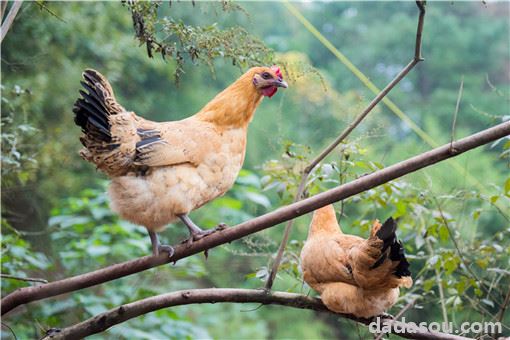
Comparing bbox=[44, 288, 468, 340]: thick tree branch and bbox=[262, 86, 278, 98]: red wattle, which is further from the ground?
bbox=[262, 86, 278, 98]: red wattle

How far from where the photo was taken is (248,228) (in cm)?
152

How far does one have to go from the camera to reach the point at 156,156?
1.81 meters

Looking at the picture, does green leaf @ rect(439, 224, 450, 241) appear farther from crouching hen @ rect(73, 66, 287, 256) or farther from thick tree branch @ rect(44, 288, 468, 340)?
crouching hen @ rect(73, 66, 287, 256)

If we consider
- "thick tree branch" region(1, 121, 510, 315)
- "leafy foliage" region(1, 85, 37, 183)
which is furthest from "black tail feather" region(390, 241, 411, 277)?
"leafy foliage" region(1, 85, 37, 183)

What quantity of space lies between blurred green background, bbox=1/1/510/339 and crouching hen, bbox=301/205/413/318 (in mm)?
120

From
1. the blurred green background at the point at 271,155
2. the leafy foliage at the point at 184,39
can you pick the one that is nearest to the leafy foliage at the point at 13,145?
the blurred green background at the point at 271,155

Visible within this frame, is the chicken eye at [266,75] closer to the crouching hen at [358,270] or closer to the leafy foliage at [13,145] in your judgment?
the crouching hen at [358,270]

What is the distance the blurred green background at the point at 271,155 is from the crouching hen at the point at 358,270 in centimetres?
12

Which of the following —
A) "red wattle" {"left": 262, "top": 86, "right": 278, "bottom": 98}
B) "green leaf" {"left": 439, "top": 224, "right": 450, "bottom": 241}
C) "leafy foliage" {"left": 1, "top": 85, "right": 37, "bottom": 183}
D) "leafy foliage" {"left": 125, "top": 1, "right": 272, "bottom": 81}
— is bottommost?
"green leaf" {"left": 439, "top": 224, "right": 450, "bottom": 241}

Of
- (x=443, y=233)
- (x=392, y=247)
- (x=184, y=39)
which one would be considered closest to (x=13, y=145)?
(x=184, y=39)

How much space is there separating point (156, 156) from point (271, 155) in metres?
2.63

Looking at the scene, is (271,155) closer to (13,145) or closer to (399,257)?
(13,145)

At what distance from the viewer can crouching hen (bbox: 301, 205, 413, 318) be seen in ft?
5.87

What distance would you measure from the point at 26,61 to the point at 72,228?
0.96 m
